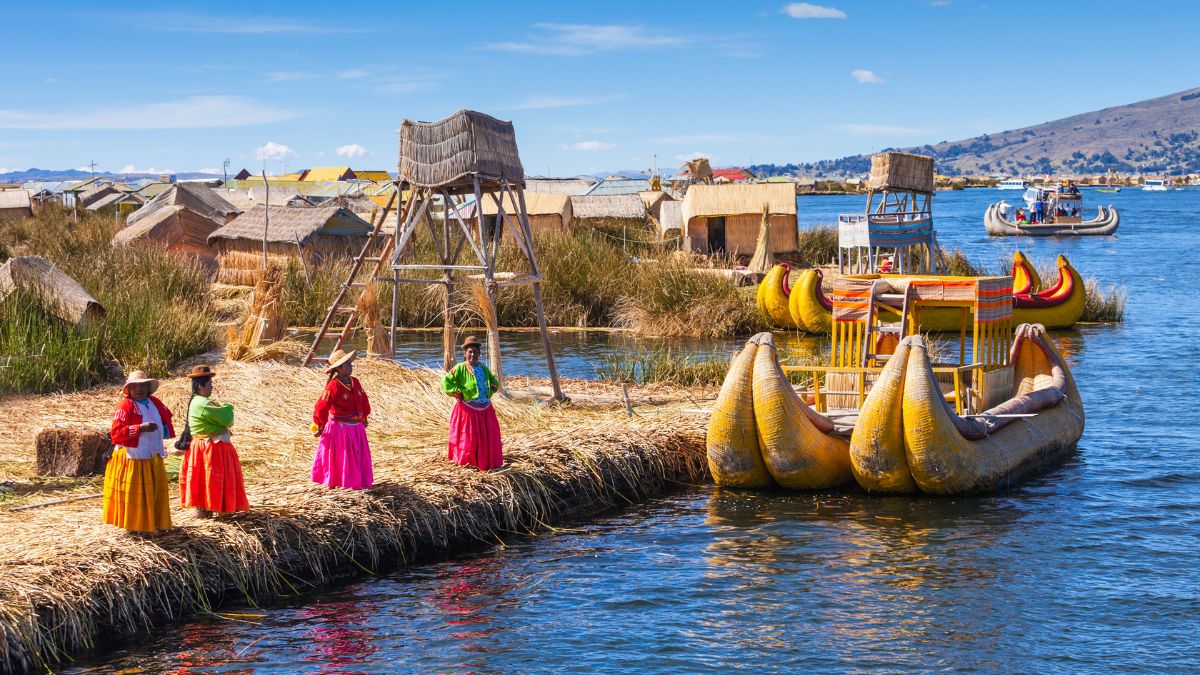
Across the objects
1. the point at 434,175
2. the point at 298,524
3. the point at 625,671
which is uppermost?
the point at 434,175

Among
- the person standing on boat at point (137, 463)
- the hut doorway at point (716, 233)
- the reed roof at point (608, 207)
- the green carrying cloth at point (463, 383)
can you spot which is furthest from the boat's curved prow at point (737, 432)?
the reed roof at point (608, 207)

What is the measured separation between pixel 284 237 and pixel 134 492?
22169 mm

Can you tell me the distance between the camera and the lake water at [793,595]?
810 cm

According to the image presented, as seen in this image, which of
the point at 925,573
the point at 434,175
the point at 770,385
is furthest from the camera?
the point at 434,175

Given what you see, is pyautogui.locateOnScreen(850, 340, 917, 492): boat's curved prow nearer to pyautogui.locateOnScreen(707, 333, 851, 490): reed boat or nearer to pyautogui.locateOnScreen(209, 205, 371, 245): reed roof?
pyautogui.locateOnScreen(707, 333, 851, 490): reed boat

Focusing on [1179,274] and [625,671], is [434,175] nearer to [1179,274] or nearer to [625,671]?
[625,671]

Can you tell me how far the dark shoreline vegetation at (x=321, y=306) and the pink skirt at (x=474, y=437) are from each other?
5.80 metres

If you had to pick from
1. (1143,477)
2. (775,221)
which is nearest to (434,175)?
(1143,477)

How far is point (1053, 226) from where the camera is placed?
202 ft

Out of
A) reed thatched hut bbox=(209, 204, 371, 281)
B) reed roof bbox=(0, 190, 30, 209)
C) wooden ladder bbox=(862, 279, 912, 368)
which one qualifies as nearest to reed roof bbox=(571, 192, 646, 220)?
reed thatched hut bbox=(209, 204, 371, 281)

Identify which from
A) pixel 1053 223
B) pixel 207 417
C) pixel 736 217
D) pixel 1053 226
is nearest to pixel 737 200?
pixel 736 217

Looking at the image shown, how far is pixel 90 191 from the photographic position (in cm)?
7694

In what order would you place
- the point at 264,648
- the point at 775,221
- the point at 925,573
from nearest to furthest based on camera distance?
the point at 264,648 → the point at 925,573 → the point at 775,221

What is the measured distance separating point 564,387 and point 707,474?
3.28 m
